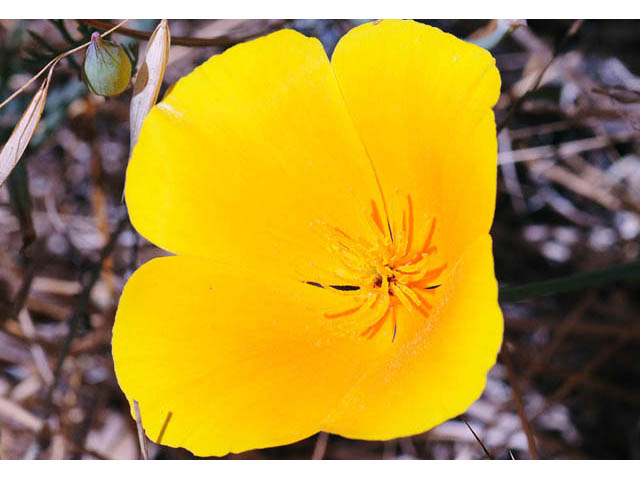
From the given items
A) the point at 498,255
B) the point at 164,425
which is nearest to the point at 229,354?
the point at 164,425

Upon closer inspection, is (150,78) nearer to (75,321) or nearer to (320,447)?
(75,321)

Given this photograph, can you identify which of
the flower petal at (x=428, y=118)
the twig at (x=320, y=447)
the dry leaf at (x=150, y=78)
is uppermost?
the dry leaf at (x=150, y=78)

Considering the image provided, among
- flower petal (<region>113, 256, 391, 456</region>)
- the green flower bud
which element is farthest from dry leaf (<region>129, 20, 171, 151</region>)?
flower petal (<region>113, 256, 391, 456</region>)

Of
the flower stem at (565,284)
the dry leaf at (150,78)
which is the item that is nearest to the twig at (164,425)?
the dry leaf at (150,78)

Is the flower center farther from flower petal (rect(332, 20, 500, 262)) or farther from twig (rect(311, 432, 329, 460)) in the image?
twig (rect(311, 432, 329, 460))

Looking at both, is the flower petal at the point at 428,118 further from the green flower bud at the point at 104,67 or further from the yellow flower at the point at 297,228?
the green flower bud at the point at 104,67
